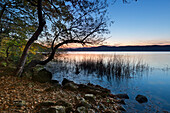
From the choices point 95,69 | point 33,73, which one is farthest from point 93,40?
point 95,69

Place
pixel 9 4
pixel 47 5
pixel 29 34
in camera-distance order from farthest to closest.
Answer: pixel 29 34 < pixel 47 5 < pixel 9 4

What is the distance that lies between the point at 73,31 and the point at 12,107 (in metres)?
5.04

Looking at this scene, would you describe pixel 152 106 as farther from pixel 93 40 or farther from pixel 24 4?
pixel 24 4

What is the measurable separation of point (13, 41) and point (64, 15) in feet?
11.6

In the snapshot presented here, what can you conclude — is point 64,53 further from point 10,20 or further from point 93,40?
point 10,20

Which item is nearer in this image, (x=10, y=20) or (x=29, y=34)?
(x=10, y=20)

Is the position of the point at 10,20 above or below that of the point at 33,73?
above

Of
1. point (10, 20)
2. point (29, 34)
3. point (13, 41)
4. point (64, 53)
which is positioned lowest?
point (64, 53)

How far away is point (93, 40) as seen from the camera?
6.82 m

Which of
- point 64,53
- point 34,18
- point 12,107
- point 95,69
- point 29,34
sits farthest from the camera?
point 95,69

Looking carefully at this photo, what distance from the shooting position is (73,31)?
6449 mm

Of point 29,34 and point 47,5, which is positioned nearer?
point 47,5

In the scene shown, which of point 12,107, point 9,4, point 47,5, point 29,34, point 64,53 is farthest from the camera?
point 64,53

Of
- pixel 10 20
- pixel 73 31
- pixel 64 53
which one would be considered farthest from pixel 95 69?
pixel 10 20
